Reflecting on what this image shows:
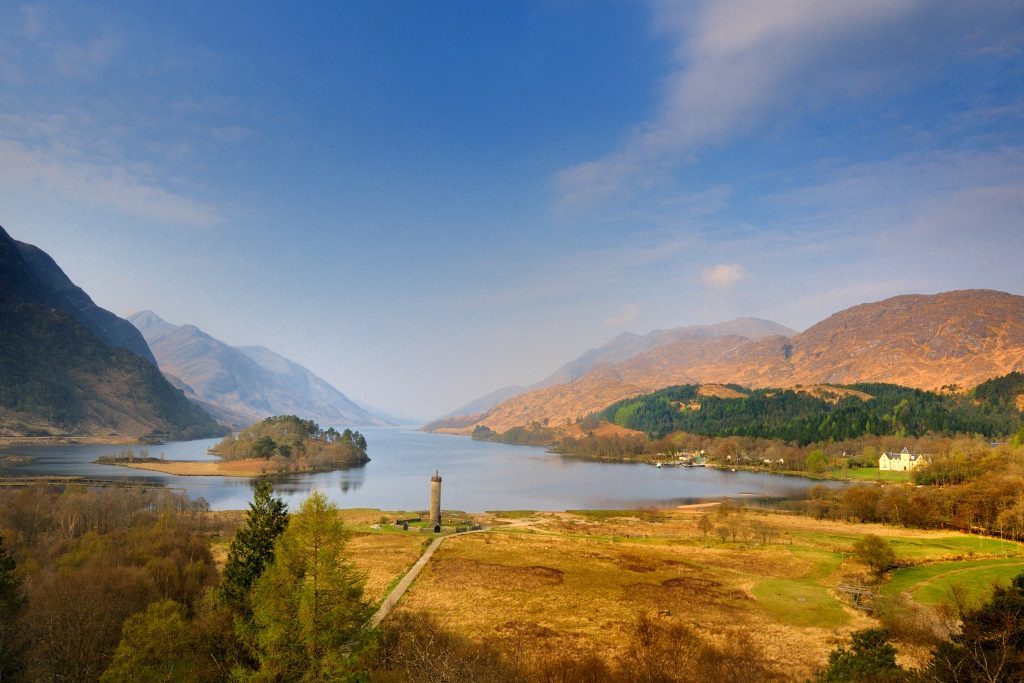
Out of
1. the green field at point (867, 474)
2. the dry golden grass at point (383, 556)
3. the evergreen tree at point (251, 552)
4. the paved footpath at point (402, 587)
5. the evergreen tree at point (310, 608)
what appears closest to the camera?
the evergreen tree at point (310, 608)

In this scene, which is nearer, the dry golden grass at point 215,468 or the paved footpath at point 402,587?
the paved footpath at point 402,587

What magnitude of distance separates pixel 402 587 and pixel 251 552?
15169 millimetres

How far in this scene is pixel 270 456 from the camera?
15912cm

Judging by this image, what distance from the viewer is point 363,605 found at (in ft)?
70.3

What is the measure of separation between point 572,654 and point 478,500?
82.2 meters

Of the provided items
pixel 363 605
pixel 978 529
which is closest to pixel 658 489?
pixel 978 529

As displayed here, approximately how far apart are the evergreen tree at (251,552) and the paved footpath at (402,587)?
6.30 metres

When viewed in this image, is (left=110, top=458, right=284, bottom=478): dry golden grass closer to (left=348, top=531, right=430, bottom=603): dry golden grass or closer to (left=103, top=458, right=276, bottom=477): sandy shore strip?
(left=103, top=458, right=276, bottom=477): sandy shore strip

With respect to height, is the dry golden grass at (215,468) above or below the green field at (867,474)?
above

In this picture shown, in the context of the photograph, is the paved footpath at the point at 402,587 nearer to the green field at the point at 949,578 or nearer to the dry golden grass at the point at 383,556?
the dry golden grass at the point at 383,556

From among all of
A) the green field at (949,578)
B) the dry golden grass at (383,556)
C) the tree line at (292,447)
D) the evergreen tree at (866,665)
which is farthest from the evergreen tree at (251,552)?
the tree line at (292,447)

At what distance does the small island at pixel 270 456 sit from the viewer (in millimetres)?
146125

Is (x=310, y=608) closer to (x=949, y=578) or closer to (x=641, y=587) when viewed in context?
(x=641, y=587)

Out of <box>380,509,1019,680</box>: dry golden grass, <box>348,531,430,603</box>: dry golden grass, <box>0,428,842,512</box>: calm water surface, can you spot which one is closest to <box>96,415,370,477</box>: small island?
<box>0,428,842,512</box>: calm water surface
